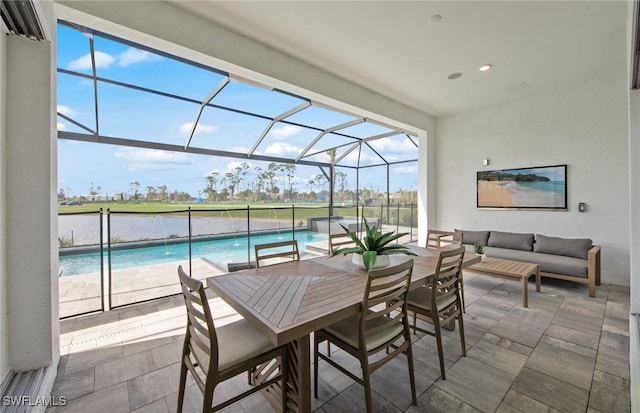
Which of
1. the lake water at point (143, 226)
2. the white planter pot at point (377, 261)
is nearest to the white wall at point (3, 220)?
the lake water at point (143, 226)

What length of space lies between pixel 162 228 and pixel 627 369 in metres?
7.20

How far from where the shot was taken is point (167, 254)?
7113mm

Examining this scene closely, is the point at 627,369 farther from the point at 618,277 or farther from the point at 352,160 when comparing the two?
the point at 352,160

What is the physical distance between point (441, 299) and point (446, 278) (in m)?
0.20

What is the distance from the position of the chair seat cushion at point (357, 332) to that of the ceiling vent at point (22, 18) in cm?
271

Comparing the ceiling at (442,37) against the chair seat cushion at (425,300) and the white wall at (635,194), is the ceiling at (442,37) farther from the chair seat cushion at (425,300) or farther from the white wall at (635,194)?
the chair seat cushion at (425,300)

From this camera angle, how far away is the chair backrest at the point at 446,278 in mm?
2082

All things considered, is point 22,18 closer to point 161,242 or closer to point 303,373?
point 303,373

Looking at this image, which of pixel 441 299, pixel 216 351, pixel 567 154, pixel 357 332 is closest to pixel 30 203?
pixel 216 351

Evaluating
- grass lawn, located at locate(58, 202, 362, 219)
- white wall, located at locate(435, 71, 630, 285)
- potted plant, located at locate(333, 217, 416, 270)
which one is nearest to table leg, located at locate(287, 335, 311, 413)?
potted plant, located at locate(333, 217, 416, 270)

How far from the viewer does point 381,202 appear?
807 cm

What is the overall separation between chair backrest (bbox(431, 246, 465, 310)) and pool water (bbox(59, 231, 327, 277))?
15.8ft

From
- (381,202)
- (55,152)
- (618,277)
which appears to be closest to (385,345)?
(55,152)

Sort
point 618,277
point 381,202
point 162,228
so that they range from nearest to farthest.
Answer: point 618,277, point 162,228, point 381,202
